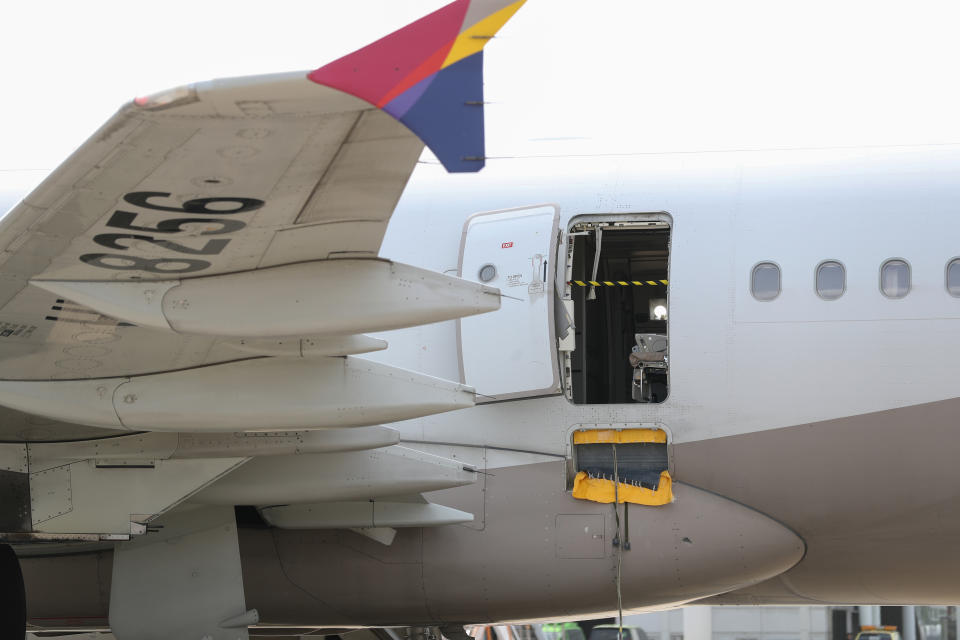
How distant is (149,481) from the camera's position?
8.13 meters

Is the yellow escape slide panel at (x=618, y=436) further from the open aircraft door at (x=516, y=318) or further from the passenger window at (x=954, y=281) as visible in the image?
the passenger window at (x=954, y=281)

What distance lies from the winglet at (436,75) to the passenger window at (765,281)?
Answer: 437 cm

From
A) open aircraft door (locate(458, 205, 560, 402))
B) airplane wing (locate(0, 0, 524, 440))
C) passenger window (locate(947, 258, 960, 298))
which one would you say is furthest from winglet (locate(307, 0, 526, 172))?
passenger window (locate(947, 258, 960, 298))

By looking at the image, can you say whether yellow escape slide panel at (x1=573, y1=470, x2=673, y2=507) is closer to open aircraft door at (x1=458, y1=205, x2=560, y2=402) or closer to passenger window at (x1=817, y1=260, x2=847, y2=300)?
open aircraft door at (x1=458, y1=205, x2=560, y2=402)

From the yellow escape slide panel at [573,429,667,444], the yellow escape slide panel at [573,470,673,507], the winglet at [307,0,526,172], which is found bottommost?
→ the yellow escape slide panel at [573,470,673,507]

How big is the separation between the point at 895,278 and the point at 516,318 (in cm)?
280

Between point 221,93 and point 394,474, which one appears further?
point 394,474

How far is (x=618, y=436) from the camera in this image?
8.80m

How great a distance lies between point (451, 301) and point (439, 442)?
3020mm

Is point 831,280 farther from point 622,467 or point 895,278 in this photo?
point 622,467

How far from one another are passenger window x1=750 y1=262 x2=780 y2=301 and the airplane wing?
3084mm

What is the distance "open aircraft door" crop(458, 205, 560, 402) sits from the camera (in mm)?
8766

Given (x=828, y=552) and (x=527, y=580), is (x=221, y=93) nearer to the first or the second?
(x=527, y=580)

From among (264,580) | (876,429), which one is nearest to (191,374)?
(264,580)
